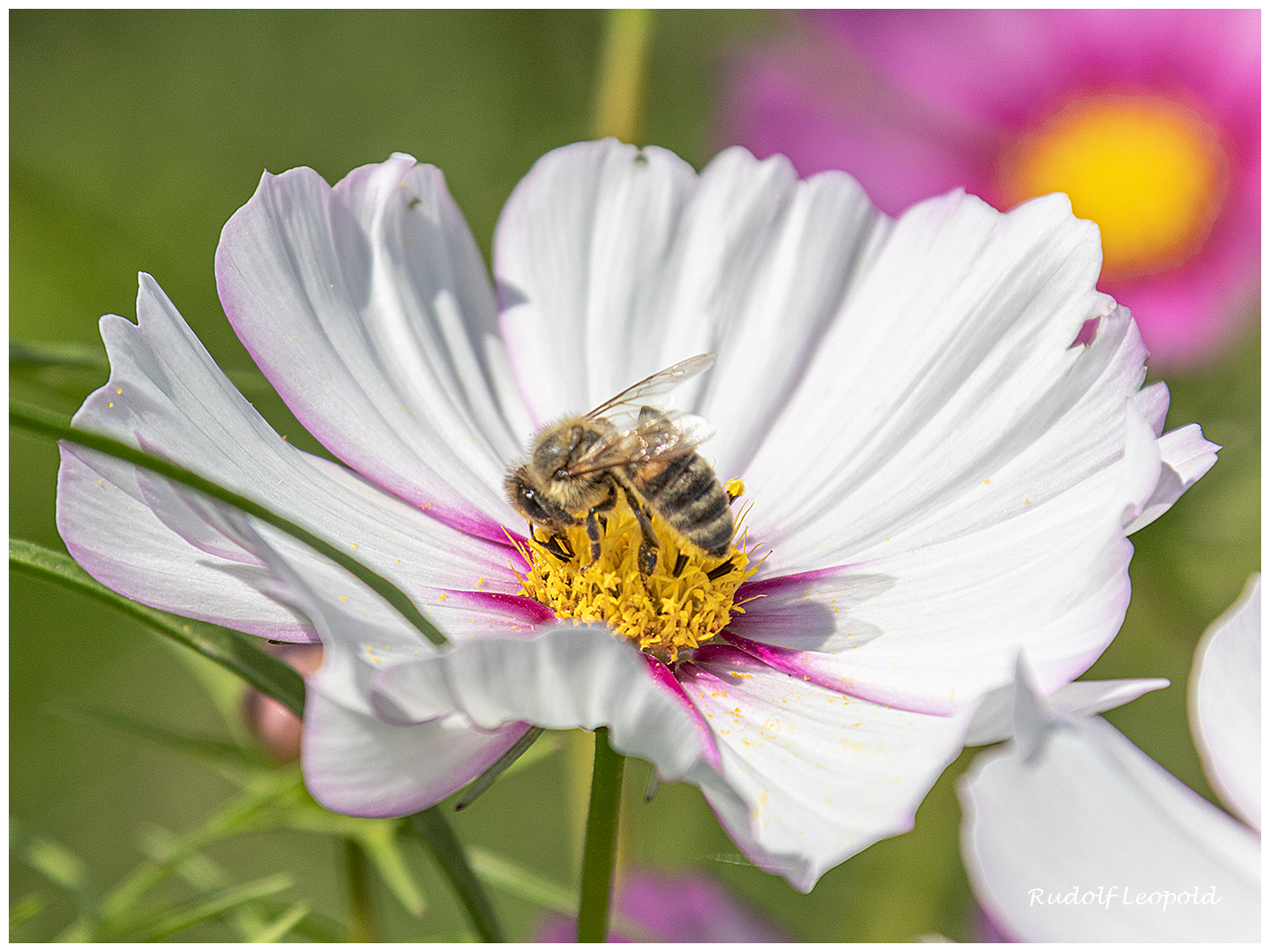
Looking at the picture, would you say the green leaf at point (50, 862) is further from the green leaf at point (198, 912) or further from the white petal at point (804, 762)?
the white petal at point (804, 762)

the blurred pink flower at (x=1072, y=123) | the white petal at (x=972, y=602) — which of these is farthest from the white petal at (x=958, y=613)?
the blurred pink flower at (x=1072, y=123)

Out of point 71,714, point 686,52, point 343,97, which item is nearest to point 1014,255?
point 71,714

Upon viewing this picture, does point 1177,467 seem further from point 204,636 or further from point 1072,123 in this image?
point 1072,123

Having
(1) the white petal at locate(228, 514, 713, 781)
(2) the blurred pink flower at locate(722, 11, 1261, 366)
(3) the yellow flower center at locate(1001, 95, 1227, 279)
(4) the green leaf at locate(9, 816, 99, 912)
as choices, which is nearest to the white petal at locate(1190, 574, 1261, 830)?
(1) the white petal at locate(228, 514, 713, 781)

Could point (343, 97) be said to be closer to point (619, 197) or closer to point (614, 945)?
point (619, 197)

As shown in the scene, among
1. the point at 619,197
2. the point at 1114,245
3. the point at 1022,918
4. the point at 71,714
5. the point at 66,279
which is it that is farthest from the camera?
the point at 1114,245

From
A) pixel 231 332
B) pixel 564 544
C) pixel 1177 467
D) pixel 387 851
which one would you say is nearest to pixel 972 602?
pixel 1177 467
